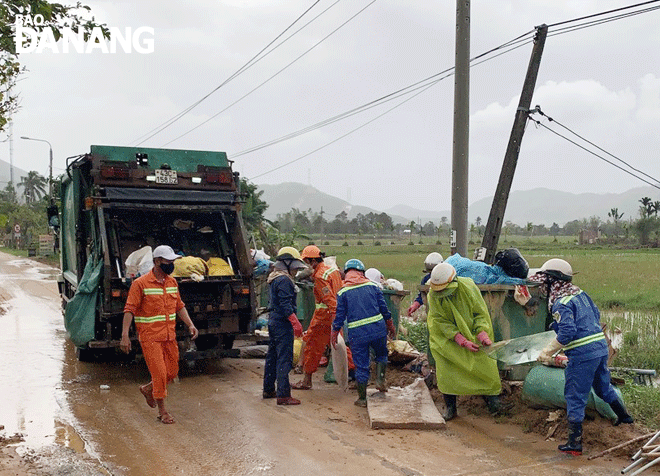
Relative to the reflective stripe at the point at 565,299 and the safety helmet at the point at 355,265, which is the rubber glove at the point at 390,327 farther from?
the reflective stripe at the point at 565,299

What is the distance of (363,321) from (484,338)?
128 centimetres

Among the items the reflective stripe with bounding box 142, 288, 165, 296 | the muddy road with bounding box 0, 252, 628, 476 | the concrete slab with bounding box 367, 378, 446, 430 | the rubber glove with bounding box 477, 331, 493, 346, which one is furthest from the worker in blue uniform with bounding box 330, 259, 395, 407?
the reflective stripe with bounding box 142, 288, 165, 296

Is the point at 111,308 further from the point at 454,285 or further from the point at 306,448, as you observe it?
the point at 454,285

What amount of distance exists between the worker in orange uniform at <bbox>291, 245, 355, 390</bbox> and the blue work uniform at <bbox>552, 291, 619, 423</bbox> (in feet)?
9.69

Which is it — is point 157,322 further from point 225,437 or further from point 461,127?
point 461,127

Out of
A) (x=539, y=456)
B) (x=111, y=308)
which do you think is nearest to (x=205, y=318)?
(x=111, y=308)

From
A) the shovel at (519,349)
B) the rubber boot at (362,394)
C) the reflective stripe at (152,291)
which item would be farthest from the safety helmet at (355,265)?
the reflective stripe at (152,291)

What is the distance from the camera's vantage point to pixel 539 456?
5543 millimetres

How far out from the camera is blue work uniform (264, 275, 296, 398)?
7301 millimetres

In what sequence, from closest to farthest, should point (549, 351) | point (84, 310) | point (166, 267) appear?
point (549, 351) → point (166, 267) → point (84, 310)

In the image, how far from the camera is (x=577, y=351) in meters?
5.54

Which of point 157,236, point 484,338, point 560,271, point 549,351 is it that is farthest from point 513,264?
point 157,236

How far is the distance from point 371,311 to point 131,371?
12.4 feet

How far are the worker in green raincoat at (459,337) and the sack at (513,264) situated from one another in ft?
2.99
